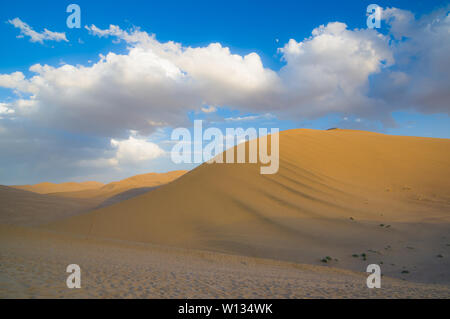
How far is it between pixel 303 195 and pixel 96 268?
1104 centimetres

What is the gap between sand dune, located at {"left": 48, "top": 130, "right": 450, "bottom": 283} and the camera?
940 cm

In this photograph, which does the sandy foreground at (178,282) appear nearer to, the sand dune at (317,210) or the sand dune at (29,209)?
the sand dune at (317,210)

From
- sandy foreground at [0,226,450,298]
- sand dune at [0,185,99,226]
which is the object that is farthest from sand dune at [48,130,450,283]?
sand dune at [0,185,99,226]

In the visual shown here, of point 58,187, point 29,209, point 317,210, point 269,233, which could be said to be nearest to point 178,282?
point 269,233

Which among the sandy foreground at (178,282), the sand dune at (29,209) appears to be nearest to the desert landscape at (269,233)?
the sandy foreground at (178,282)

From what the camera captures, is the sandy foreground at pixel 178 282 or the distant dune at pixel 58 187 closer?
the sandy foreground at pixel 178 282

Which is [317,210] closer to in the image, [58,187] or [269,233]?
[269,233]

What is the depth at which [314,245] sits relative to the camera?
10.2 meters

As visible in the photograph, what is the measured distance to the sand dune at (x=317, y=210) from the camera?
940 cm

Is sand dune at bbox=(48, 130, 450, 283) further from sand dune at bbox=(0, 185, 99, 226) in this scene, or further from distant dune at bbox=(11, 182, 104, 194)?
distant dune at bbox=(11, 182, 104, 194)

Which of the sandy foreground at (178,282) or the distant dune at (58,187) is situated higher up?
the distant dune at (58,187)

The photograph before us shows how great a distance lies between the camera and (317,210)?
1293 cm

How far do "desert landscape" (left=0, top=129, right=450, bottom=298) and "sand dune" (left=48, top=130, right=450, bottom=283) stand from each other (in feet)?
0.23

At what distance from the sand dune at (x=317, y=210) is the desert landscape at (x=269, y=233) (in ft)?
0.23
